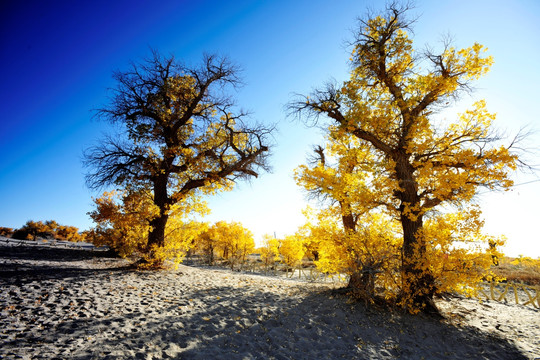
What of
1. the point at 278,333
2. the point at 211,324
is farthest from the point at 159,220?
the point at 278,333

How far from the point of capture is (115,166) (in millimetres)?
11203

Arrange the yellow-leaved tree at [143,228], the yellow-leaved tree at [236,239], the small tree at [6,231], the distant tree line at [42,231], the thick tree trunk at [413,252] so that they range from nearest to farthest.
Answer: the thick tree trunk at [413,252] < the yellow-leaved tree at [143,228] < the yellow-leaved tree at [236,239] < the distant tree line at [42,231] < the small tree at [6,231]

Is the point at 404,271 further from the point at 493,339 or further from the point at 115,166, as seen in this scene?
the point at 115,166

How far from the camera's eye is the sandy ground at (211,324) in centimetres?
450

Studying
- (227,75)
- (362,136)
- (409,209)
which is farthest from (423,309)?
(227,75)

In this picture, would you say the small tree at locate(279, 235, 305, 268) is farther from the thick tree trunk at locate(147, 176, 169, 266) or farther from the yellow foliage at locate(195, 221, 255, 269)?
the thick tree trunk at locate(147, 176, 169, 266)

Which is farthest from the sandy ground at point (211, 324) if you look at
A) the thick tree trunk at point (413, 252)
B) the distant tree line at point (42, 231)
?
the distant tree line at point (42, 231)

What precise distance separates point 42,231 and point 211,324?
49079 millimetres

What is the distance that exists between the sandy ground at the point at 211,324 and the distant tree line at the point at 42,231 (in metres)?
29.7

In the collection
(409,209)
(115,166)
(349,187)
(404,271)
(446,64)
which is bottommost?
(404,271)

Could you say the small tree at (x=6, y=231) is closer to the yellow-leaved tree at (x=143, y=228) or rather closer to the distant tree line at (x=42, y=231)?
the distant tree line at (x=42, y=231)

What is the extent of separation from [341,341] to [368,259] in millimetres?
3155

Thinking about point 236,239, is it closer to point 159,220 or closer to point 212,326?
point 159,220

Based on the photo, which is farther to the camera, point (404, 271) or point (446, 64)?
point (446, 64)
